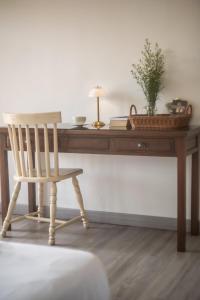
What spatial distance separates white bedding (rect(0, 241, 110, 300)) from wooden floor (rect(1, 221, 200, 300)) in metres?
0.87

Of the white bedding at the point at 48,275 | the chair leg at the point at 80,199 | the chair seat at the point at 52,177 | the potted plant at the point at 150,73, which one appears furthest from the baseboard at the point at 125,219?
the white bedding at the point at 48,275

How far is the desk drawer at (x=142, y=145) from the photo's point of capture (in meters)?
3.24

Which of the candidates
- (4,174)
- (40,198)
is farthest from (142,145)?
(4,174)

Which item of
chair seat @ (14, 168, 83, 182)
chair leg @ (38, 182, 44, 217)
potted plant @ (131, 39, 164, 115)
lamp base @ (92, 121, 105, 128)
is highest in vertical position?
potted plant @ (131, 39, 164, 115)

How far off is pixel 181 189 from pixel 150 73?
0.94 meters

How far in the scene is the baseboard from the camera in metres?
3.80

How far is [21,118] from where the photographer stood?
10.9 ft

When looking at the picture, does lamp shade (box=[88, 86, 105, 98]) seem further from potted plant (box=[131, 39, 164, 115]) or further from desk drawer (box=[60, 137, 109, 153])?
desk drawer (box=[60, 137, 109, 153])

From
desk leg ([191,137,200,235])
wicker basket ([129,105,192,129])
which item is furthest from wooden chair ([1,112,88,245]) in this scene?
desk leg ([191,137,200,235])

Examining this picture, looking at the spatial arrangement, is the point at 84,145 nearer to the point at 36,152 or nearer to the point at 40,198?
the point at 36,152

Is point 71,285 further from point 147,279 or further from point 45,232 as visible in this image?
point 45,232

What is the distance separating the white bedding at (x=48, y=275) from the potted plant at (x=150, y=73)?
2.01 meters

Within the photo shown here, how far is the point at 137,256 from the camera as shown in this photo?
318 centimetres

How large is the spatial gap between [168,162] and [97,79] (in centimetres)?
89
